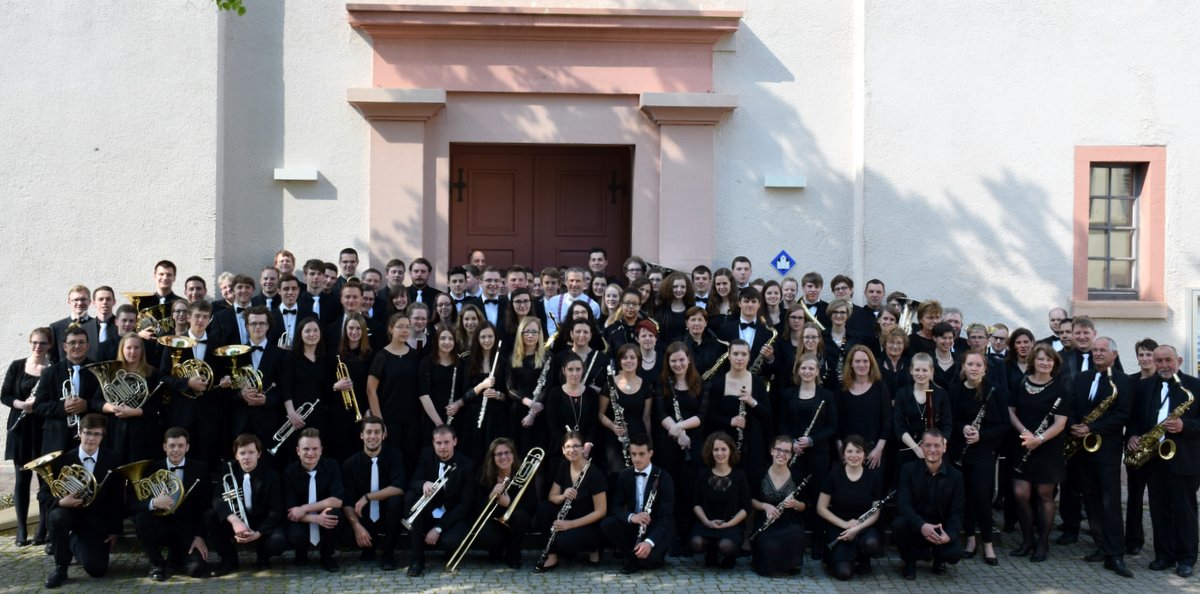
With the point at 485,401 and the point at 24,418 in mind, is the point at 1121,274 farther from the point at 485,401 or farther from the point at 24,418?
the point at 24,418

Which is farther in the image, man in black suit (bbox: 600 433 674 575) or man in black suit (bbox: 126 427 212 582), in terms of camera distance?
man in black suit (bbox: 600 433 674 575)

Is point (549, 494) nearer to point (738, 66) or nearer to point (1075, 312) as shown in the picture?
point (738, 66)

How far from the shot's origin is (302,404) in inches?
319

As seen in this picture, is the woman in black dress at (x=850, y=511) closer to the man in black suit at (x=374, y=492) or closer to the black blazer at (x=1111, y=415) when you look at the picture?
the black blazer at (x=1111, y=415)

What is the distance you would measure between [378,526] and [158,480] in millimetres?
1460

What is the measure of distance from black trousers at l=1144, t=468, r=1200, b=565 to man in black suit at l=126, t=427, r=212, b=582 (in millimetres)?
6453

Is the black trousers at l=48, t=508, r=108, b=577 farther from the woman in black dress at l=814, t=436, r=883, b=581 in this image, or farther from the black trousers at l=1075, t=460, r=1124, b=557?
the black trousers at l=1075, t=460, r=1124, b=557

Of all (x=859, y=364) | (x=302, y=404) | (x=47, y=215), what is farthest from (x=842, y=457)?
(x=47, y=215)

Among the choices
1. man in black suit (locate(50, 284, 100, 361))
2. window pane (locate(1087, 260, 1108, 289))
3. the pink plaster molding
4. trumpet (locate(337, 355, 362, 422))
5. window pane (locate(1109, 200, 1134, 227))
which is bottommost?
trumpet (locate(337, 355, 362, 422))

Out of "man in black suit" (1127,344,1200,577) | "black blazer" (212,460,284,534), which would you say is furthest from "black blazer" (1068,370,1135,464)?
"black blazer" (212,460,284,534)

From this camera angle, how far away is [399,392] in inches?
322

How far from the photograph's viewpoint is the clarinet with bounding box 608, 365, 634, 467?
315 inches

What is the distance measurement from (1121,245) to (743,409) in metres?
5.06

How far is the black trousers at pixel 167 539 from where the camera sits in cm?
739
